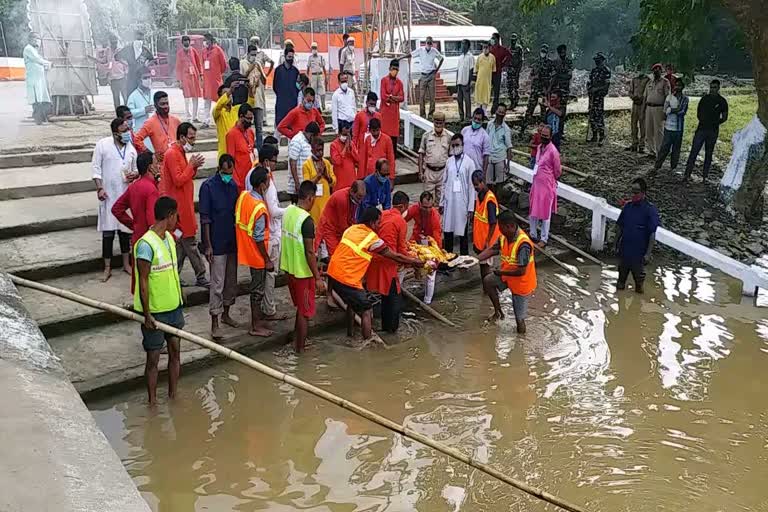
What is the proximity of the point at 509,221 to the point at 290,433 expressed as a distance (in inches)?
128

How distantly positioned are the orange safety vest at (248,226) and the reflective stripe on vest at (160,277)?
115 centimetres

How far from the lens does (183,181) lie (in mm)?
7699

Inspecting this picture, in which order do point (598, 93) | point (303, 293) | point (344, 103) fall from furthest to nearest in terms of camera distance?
point (598, 93), point (344, 103), point (303, 293)

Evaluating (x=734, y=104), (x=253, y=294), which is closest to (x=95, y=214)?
(x=253, y=294)

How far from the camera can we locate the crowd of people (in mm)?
7020

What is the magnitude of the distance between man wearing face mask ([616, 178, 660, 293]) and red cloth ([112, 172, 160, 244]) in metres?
5.74

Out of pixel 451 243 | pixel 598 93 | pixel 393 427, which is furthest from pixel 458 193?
pixel 598 93

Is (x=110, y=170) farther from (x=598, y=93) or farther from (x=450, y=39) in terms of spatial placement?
(x=450, y=39)

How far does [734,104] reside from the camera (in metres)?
21.3

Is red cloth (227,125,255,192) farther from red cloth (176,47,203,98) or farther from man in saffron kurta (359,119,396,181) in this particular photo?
red cloth (176,47,203,98)

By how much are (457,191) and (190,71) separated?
6.78m

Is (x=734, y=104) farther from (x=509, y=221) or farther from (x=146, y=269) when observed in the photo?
(x=146, y=269)

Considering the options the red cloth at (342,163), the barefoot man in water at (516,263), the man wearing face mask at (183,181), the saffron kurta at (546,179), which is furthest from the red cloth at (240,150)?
the saffron kurta at (546,179)

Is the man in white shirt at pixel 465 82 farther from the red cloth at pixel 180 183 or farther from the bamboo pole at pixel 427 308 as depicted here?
the red cloth at pixel 180 183
